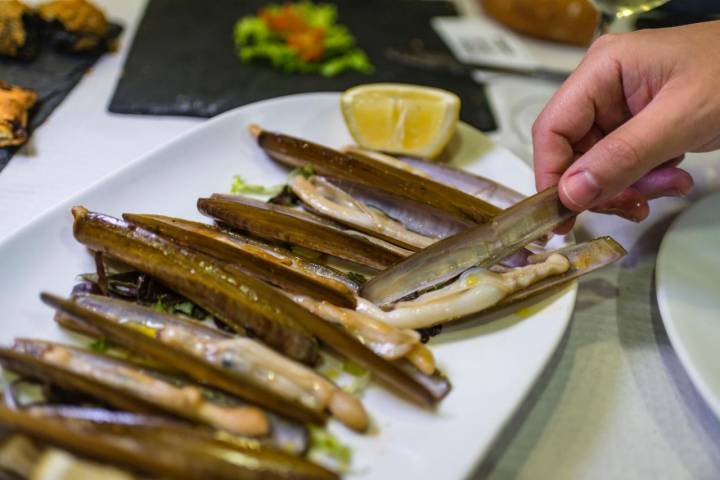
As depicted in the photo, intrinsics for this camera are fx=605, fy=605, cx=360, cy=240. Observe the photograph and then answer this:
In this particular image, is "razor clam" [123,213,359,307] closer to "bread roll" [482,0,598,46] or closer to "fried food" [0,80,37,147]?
"fried food" [0,80,37,147]

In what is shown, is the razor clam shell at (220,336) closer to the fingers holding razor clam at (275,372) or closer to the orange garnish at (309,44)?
the fingers holding razor clam at (275,372)

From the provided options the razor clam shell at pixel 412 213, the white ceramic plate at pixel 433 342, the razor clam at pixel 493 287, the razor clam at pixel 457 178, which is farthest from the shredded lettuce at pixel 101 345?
the razor clam at pixel 457 178

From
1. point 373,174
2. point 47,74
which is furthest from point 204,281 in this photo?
point 47,74

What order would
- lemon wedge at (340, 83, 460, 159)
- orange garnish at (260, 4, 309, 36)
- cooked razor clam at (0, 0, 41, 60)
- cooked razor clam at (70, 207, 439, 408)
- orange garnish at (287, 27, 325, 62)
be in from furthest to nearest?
orange garnish at (260, 4, 309, 36) → orange garnish at (287, 27, 325, 62) → cooked razor clam at (0, 0, 41, 60) → lemon wedge at (340, 83, 460, 159) → cooked razor clam at (70, 207, 439, 408)

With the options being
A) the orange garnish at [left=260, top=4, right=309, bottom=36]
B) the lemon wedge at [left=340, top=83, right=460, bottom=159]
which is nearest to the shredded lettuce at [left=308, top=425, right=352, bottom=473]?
the lemon wedge at [left=340, top=83, right=460, bottom=159]

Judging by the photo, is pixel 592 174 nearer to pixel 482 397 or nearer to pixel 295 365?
pixel 482 397

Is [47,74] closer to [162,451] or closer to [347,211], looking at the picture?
[347,211]

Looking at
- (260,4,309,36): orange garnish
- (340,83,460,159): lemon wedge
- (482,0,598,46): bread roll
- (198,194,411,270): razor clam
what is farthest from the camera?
(482,0,598,46): bread roll
